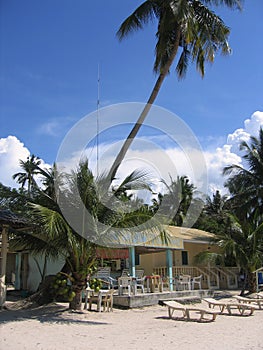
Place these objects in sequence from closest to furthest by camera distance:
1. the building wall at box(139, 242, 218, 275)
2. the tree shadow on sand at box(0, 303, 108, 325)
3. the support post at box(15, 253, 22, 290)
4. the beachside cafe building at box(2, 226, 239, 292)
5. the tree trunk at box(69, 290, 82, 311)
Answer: the tree shadow on sand at box(0, 303, 108, 325), the tree trunk at box(69, 290, 82, 311), the beachside cafe building at box(2, 226, 239, 292), the support post at box(15, 253, 22, 290), the building wall at box(139, 242, 218, 275)

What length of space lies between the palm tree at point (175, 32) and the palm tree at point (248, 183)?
14522 millimetres

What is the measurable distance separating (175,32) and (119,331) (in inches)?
477

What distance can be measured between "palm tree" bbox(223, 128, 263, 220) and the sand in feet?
53.7

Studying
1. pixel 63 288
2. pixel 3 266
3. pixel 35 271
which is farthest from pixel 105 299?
pixel 35 271

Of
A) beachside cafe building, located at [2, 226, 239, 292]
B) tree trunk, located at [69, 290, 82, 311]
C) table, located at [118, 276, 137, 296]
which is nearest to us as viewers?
tree trunk, located at [69, 290, 82, 311]

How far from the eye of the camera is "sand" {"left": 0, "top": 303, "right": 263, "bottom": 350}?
25.9 feet

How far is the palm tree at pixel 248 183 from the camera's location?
2836 cm

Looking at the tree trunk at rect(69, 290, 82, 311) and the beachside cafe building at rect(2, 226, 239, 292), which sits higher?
the beachside cafe building at rect(2, 226, 239, 292)

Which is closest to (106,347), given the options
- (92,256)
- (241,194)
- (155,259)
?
(92,256)

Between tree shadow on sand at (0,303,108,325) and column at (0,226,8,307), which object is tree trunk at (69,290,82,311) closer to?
tree shadow on sand at (0,303,108,325)

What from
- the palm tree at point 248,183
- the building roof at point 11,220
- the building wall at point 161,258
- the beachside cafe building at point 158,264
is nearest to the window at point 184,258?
the beachside cafe building at point 158,264

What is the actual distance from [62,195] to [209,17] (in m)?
9.95

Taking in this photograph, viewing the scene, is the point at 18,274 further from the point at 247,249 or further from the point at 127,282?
the point at 247,249

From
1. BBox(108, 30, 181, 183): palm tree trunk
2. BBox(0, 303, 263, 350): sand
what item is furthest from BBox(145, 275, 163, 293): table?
BBox(108, 30, 181, 183): palm tree trunk
